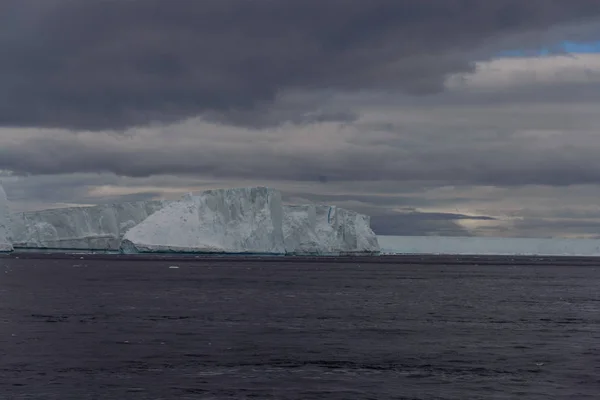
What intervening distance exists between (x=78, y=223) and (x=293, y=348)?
413 ft

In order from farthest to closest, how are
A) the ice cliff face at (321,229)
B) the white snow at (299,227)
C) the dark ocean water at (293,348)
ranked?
the ice cliff face at (321,229)
the white snow at (299,227)
the dark ocean water at (293,348)

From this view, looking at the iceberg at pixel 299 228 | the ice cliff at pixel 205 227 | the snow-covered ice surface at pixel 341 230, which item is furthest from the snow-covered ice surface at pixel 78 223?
the snow-covered ice surface at pixel 341 230

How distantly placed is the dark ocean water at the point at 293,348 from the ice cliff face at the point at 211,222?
3013 inches

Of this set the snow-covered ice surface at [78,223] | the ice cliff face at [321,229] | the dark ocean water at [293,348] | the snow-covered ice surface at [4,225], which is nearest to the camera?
the dark ocean water at [293,348]

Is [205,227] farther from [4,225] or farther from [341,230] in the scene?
[4,225]

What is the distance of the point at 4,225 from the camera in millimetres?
130875

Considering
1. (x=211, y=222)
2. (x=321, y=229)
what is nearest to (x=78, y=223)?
(x=211, y=222)

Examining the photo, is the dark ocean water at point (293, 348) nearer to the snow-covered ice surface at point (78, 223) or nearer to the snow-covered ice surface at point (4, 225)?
the snow-covered ice surface at point (4, 225)

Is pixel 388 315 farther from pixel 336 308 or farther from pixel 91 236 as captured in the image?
pixel 91 236

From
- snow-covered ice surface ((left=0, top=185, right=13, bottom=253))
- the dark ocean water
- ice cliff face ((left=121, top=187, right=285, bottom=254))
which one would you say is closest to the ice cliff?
ice cliff face ((left=121, top=187, right=285, bottom=254))

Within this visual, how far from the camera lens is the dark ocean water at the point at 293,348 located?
69.6 feet

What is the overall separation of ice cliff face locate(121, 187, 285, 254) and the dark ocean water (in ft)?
251

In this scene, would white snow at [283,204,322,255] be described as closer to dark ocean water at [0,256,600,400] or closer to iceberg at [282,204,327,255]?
iceberg at [282,204,327,255]

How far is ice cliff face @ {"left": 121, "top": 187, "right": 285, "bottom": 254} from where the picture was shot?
128 metres
